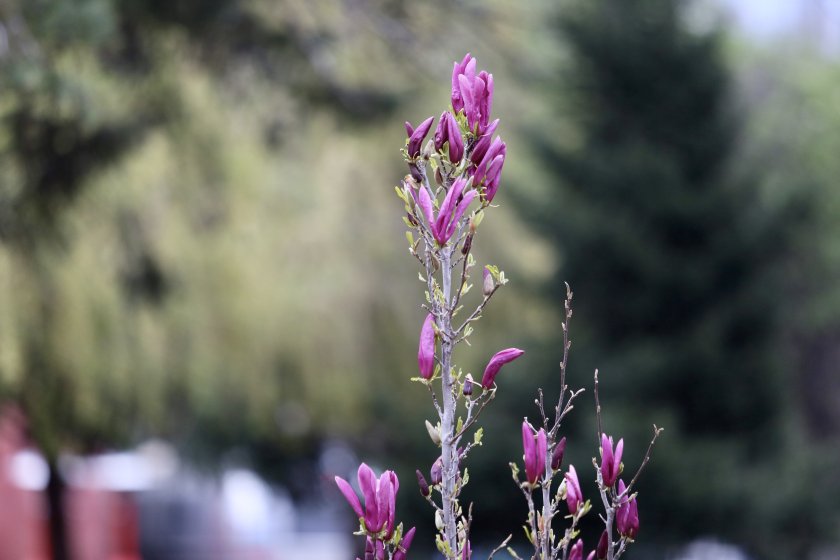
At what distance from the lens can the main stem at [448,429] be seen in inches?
76.3

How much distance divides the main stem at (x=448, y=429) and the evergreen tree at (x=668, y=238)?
699 cm

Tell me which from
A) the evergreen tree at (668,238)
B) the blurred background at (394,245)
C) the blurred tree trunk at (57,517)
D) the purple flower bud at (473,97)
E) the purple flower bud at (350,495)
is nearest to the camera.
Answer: the purple flower bud at (350,495)

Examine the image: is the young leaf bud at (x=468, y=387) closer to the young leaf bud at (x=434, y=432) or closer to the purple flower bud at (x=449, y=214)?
the young leaf bud at (x=434, y=432)

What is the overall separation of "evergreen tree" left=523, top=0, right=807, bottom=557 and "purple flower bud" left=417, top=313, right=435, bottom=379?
7.00m

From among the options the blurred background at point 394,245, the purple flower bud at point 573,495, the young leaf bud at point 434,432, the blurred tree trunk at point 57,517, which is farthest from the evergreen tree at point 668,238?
the young leaf bud at point 434,432

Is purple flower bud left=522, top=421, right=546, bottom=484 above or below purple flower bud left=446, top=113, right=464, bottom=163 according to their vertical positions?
below

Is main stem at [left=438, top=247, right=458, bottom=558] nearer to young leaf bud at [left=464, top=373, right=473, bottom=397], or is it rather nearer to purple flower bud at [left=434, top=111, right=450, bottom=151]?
young leaf bud at [left=464, top=373, right=473, bottom=397]

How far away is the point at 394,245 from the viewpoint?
876 cm

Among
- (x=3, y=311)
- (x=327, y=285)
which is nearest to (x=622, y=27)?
(x=327, y=285)

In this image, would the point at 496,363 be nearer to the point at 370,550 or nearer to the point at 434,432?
the point at 434,432

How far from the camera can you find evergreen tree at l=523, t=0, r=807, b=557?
935 cm

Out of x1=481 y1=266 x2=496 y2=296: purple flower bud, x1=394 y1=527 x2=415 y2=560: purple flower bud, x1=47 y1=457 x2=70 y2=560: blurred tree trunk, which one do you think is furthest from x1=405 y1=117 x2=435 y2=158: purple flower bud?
x1=47 y1=457 x2=70 y2=560: blurred tree trunk

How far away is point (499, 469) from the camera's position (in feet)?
30.6

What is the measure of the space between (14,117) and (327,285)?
11.3 feet
